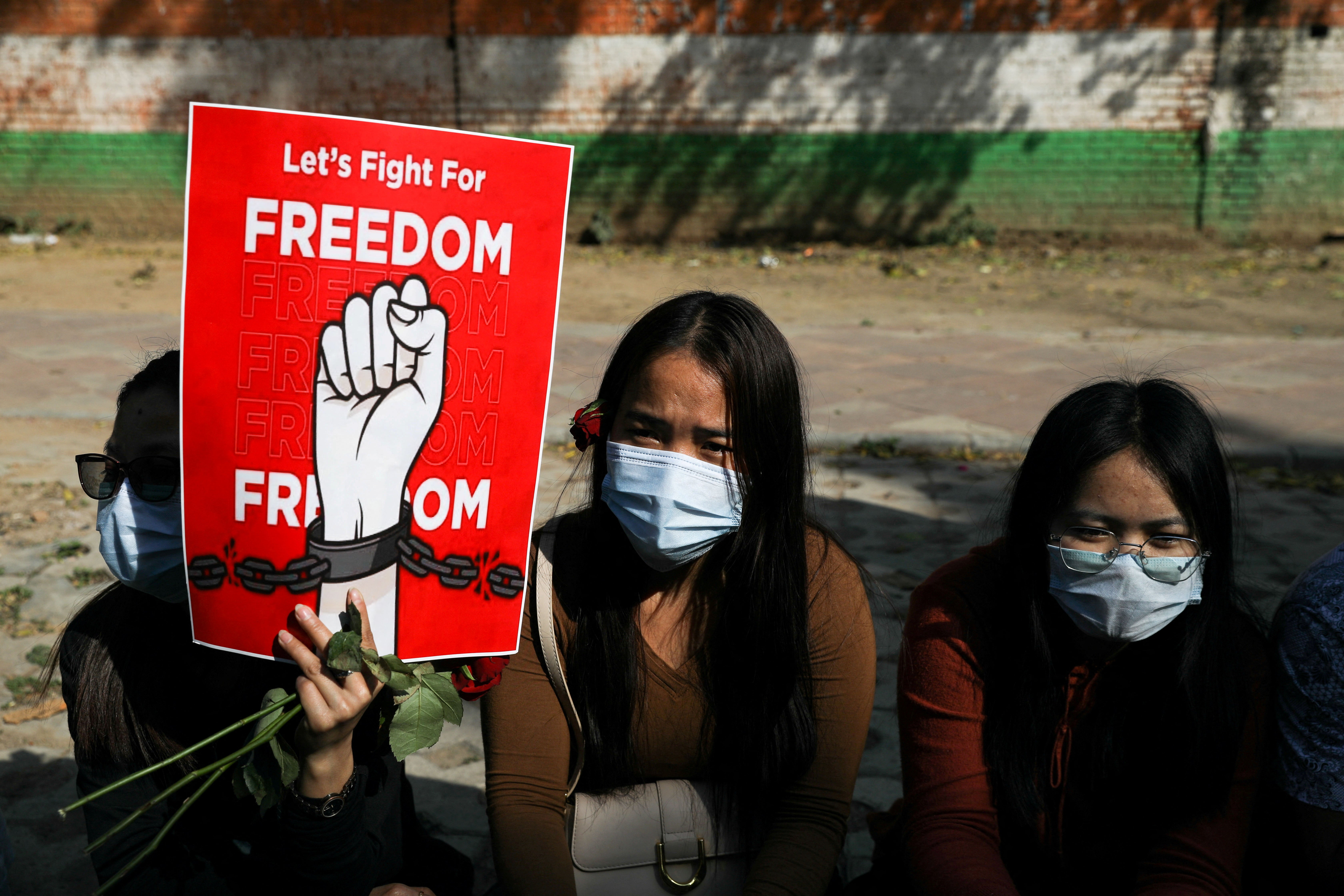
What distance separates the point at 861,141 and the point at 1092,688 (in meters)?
11.8

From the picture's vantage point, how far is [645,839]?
1.82m

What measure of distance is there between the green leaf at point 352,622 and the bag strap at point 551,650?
34 cm

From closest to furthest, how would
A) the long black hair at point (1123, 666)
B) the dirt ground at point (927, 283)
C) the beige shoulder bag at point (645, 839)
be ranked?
the long black hair at point (1123, 666) < the beige shoulder bag at point (645, 839) < the dirt ground at point (927, 283)

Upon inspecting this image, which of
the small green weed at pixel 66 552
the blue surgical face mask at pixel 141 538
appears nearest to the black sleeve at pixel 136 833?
the blue surgical face mask at pixel 141 538

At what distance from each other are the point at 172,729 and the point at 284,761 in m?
0.35

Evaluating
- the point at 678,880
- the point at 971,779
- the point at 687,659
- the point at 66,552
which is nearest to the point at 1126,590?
the point at 971,779

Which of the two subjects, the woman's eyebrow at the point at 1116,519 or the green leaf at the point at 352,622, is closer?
the green leaf at the point at 352,622

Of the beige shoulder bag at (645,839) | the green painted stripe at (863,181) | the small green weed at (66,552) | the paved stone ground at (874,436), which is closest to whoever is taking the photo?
the beige shoulder bag at (645,839)

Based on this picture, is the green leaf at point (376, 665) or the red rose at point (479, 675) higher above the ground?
the green leaf at point (376, 665)

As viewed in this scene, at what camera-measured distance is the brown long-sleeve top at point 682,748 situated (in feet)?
5.71

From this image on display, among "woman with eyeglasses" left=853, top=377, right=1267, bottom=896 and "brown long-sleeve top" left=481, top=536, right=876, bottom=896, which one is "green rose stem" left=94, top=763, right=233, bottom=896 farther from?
"woman with eyeglasses" left=853, top=377, right=1267, bottom=896

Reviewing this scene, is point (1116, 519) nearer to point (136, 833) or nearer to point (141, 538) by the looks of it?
point (141, 538)

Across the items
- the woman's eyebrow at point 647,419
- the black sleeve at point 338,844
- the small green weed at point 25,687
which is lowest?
the small green weed at point 25,687

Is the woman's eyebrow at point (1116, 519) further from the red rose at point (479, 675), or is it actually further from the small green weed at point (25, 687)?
the small green weed at point (25, 687)
